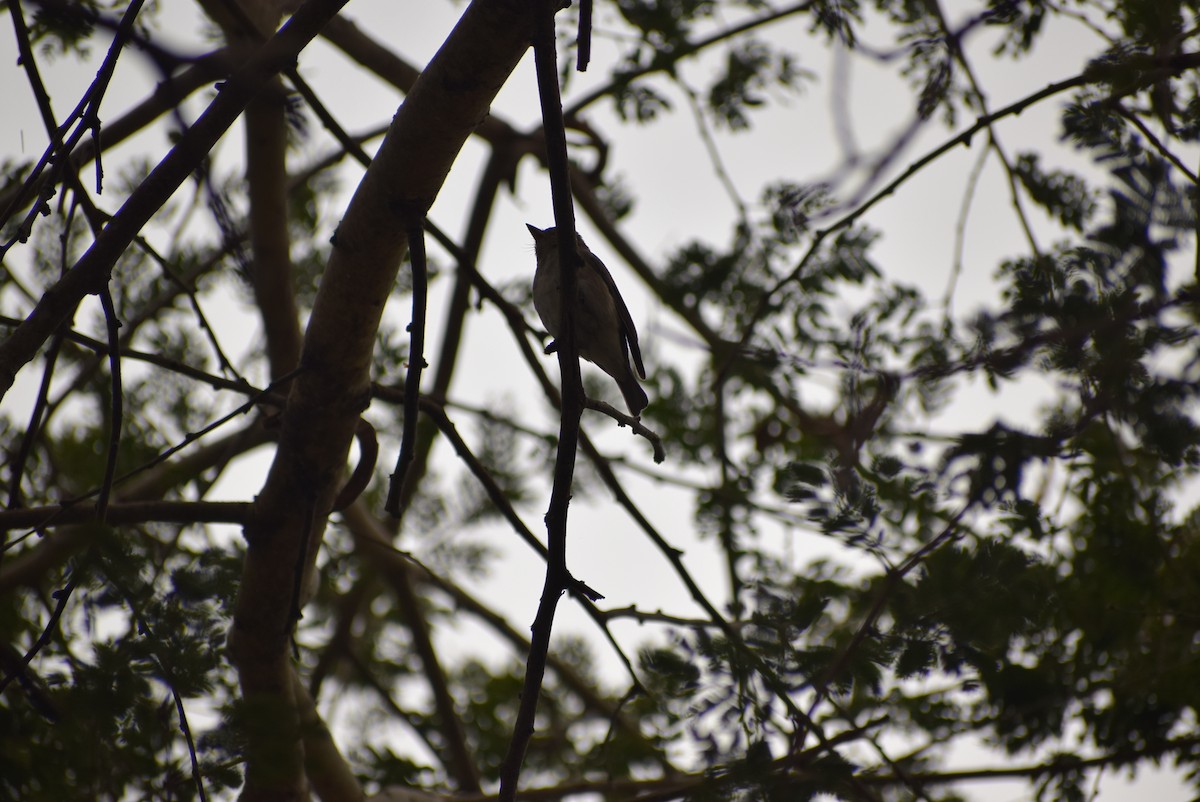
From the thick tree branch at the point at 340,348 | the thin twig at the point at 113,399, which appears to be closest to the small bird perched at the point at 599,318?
the thick tree branch at the point at 340,348

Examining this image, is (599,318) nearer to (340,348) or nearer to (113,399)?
(340,348)

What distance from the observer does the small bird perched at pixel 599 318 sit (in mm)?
3482

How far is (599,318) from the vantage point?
3477 millimetres

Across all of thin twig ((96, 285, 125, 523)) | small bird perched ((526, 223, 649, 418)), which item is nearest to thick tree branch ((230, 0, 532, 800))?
thin twig ((96, 285, 125, 523))

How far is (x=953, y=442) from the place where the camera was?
265cm

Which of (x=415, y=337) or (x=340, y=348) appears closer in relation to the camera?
(x=415, y=337)

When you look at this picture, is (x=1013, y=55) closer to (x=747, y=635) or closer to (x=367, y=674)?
(x=747, y=635)

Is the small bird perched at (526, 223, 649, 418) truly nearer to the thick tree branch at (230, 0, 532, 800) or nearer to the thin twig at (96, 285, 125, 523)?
the thick tree branch at (230, 0, 532, 800)

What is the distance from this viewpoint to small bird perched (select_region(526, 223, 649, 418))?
3.48m

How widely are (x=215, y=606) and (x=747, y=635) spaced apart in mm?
1793

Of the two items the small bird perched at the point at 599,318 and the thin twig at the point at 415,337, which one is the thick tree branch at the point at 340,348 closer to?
the thin twig at the point at 415,337

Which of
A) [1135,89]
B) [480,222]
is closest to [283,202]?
[480,222]

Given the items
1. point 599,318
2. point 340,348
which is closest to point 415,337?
point 340,348

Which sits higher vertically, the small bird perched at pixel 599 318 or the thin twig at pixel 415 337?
the small bird perched at pixel 599 318
